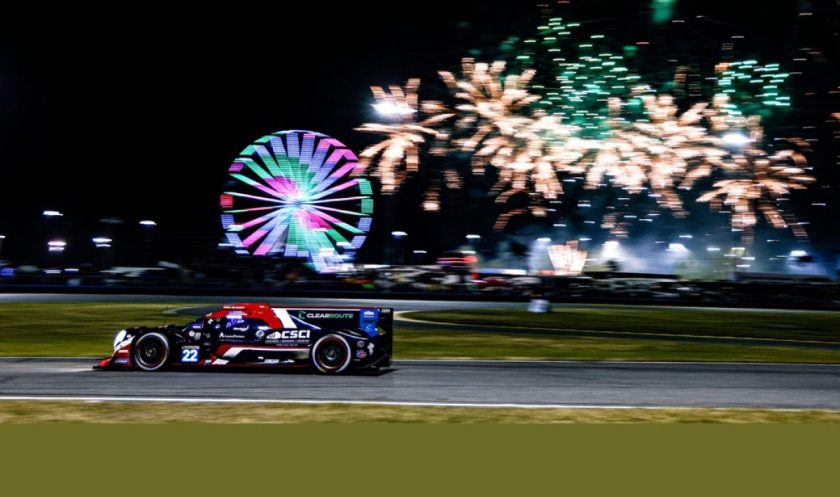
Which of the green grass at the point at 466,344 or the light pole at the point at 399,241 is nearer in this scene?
the green grass at the point at 466,344

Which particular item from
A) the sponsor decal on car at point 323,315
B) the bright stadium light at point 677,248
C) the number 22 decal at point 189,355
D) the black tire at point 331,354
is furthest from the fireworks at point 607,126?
the bright stadium light at point 677,248

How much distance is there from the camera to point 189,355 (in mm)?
13961

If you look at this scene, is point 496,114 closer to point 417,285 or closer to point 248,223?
point 248,223

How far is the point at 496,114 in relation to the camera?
16375 mm

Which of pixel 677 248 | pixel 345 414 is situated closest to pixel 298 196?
pixel 345 414

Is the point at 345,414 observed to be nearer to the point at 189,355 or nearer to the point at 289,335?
the point at 289,335

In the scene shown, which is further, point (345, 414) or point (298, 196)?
point (298, 196)

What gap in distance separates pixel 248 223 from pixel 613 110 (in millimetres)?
30226

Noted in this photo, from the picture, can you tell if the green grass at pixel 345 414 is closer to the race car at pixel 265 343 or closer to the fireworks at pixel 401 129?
the race car at pixel 265 343

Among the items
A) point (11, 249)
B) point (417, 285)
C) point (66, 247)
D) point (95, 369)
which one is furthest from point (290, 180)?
point (66, 247)

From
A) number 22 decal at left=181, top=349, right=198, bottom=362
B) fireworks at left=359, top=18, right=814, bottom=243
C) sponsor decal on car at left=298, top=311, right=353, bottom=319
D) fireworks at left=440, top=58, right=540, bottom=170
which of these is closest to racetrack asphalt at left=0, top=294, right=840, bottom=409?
number 22 decal at left=181, top=349, right=198, bottom=362

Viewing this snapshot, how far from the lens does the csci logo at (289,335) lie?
46.0ft

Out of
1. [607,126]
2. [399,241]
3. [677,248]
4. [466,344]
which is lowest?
[466,344]

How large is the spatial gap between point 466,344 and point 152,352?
8393 millimetres
